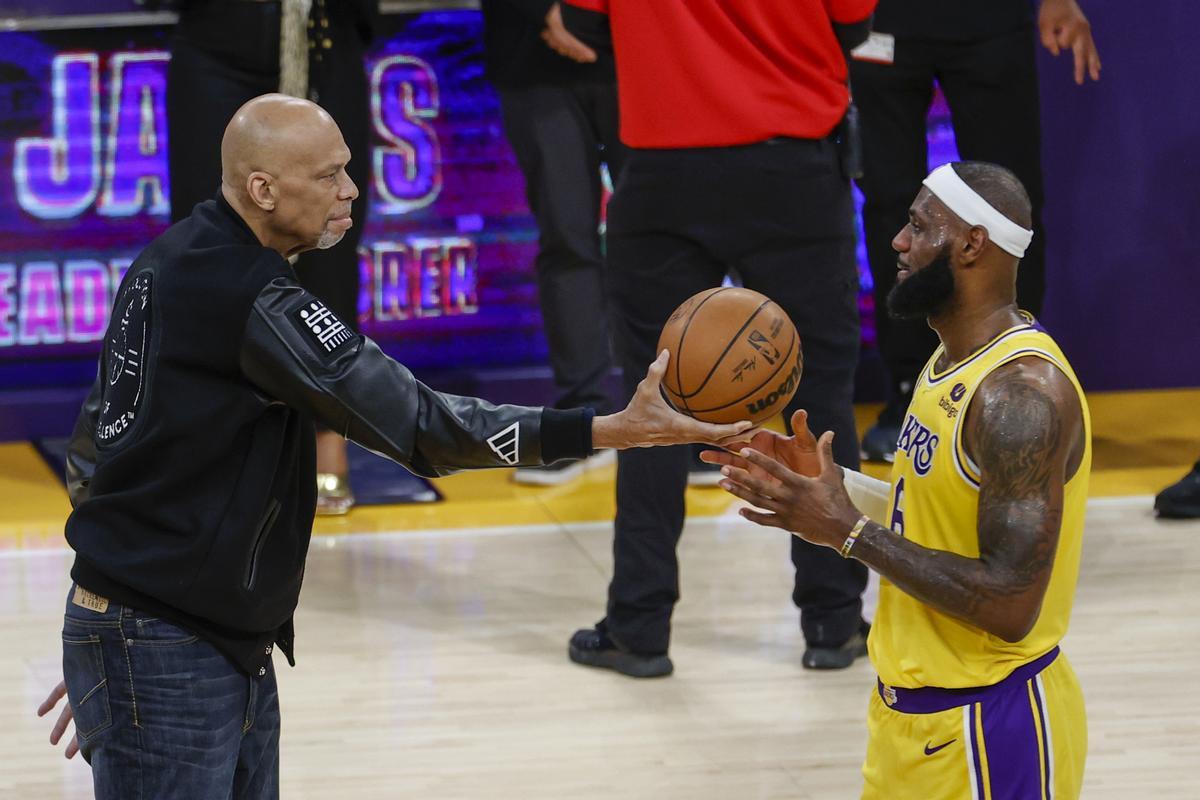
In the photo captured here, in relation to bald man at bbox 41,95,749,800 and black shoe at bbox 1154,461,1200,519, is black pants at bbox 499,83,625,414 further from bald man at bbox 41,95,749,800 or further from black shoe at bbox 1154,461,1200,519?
bald man at bbox 41,95,749,800

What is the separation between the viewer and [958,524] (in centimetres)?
307

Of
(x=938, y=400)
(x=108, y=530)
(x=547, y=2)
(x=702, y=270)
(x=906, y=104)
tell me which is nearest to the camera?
(x=108, y=530)

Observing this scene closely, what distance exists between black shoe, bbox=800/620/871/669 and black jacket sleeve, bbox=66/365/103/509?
255 cm

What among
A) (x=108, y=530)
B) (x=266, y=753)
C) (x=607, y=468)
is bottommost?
(x=607, y=468)

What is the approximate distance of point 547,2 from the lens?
6.67 meters

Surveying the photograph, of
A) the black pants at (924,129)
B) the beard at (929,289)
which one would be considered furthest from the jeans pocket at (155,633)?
the black pants at (924,129)

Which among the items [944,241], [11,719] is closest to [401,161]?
[11,719]

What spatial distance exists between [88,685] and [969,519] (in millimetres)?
1583

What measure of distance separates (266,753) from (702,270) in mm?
2255

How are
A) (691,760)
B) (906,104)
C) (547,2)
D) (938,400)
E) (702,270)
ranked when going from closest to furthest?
(938,400) → (691,760) → (702,270) → (547,2) → (906,104)

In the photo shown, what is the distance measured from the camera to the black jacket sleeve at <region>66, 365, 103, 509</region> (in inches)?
127

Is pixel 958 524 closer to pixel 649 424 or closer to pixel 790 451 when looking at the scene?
pixel 790 451

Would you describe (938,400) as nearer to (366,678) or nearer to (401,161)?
(366,678)

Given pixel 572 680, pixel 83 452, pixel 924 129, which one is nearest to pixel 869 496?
pixel 83 452
